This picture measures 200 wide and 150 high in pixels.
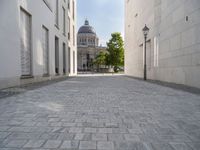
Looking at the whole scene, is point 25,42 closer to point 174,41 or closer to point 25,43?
point 25,43

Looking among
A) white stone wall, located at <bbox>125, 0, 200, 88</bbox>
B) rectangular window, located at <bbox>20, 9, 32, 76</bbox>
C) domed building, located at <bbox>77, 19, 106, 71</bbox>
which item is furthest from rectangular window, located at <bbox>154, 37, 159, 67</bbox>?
domed building, located at <bbox>77, 19, 106, 71</bbox>

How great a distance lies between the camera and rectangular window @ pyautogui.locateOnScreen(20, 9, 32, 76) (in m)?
13.7

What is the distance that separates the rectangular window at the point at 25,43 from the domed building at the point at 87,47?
83808 mm

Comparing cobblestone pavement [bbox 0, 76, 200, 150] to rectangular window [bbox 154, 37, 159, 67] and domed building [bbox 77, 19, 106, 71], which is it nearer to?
rectangular window [bbox 154, 37, 159, 67]

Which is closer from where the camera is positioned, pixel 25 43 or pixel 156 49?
pixel 25 43

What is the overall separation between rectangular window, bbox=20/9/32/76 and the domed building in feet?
275

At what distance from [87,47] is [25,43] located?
92.3 meters

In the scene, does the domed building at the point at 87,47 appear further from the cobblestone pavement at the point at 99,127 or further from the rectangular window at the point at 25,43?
the cobblestone pavement at the point at 99,127

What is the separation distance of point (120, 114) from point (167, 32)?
12.8 meters

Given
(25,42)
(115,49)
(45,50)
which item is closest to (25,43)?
(25,42)

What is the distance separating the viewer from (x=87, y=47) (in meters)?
106

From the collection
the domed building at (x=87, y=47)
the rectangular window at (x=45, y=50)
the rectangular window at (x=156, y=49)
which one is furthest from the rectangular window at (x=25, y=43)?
the domed building at (x=87, y=47)

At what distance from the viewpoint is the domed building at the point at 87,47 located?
105 metres

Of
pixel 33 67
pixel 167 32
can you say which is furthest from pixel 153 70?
pixel 33 67
